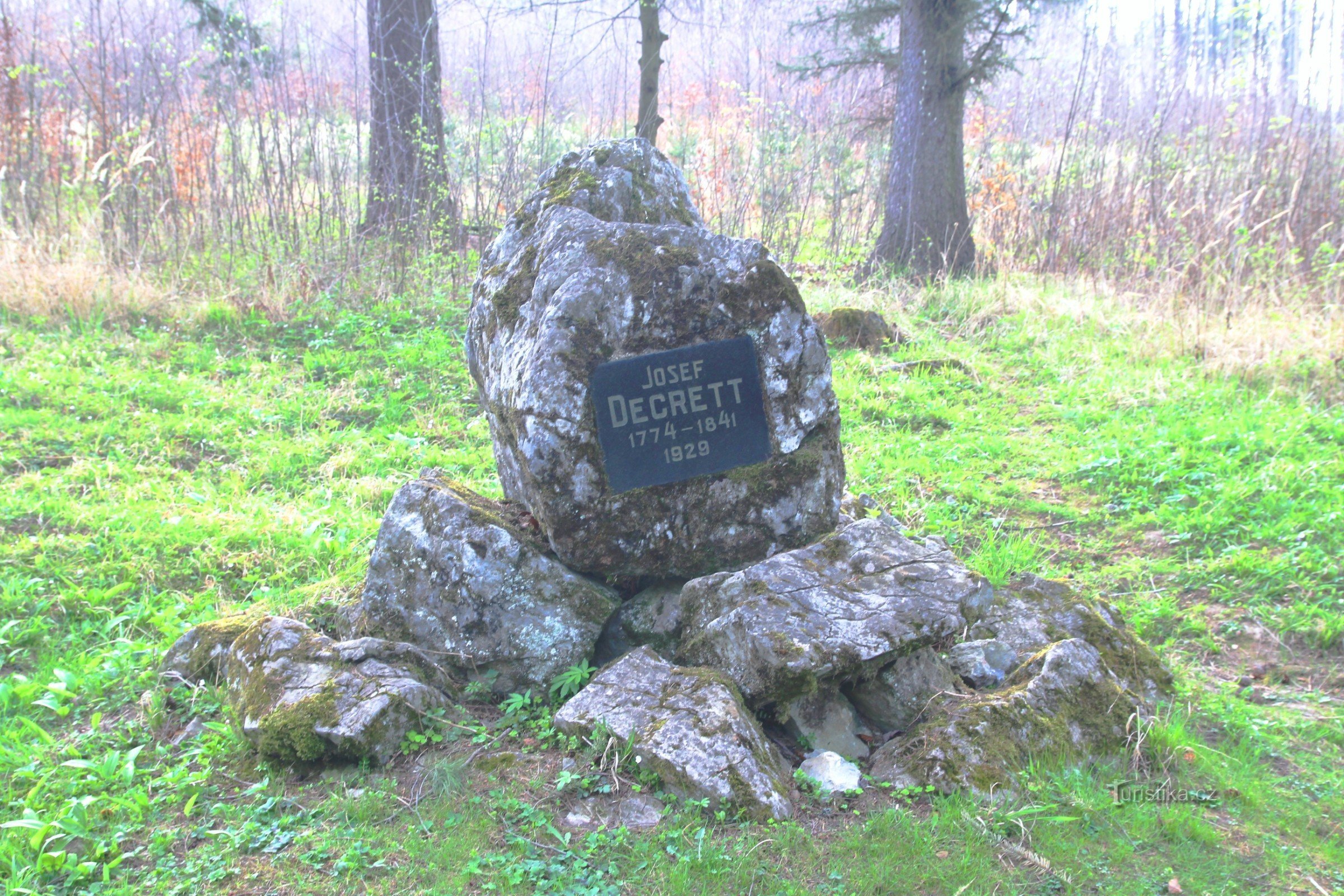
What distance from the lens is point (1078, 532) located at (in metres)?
4.61

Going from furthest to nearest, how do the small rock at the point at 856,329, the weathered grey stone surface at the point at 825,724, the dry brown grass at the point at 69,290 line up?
the small rock at the point at 856,329 < the dry brown grass at the point at 69,290 < the weathered grey stone surface at the point at 825,724

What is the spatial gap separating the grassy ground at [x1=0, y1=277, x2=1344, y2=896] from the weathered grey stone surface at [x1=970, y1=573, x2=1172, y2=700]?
0.57ft

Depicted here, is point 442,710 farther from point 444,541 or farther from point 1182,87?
point 1182,87

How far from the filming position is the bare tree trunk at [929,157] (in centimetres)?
923

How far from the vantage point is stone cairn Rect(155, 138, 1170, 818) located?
8.72 ft

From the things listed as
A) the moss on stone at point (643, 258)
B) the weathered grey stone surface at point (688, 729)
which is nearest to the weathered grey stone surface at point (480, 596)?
the weathered grey stone surface at point (688, 729)

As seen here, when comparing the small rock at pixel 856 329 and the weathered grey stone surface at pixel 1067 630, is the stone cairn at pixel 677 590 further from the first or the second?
the small rock at pixel 856 329

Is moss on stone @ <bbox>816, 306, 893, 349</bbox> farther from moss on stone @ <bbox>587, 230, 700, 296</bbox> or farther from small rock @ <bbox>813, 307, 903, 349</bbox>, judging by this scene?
moss on stone @ <bbox>587, 230, 700, 296</bbox>

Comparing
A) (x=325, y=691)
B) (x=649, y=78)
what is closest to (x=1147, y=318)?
(x=649, y=78)

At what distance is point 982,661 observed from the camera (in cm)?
310

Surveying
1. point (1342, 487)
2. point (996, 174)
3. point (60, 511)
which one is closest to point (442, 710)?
point (60, 511)

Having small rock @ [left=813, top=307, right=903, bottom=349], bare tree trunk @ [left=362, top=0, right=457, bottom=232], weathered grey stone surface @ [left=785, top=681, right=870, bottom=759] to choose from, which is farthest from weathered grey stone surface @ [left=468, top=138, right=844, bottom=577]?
bare tree trunk @ [left=362, top=0, right=457, bottom=232]

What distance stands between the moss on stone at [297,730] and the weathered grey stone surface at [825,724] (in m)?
1.40

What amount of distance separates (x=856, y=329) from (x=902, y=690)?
4.88 meters
